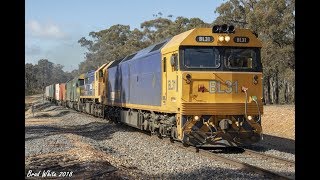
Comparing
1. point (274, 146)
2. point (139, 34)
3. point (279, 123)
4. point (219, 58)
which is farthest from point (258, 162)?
point (139, 34)

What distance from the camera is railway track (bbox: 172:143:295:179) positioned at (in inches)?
380

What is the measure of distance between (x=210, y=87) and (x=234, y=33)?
1.87 m

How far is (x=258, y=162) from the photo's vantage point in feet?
37.9

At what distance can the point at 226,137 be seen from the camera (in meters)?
12.9

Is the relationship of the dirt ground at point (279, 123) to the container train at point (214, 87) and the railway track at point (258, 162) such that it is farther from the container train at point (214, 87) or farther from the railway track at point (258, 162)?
the railway track at point (258, 162)

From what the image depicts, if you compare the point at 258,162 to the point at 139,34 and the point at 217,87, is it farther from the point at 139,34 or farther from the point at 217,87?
the point at 139,34

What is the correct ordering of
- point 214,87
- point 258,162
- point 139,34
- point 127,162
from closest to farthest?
A: point 258,162 < point 127,162 < point 214,87 < point 139,34

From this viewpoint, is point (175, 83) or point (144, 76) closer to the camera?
point (175, 83)

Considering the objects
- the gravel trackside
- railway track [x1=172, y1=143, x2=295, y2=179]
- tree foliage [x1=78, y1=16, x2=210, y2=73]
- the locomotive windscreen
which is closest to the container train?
the locomotive windscreen

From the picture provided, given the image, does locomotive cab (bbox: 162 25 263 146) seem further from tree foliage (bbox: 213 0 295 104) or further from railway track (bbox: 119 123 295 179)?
tree foliage (bbox: 213 0 295 104)

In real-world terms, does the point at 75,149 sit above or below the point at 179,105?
below

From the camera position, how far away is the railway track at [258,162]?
31.7 feet
